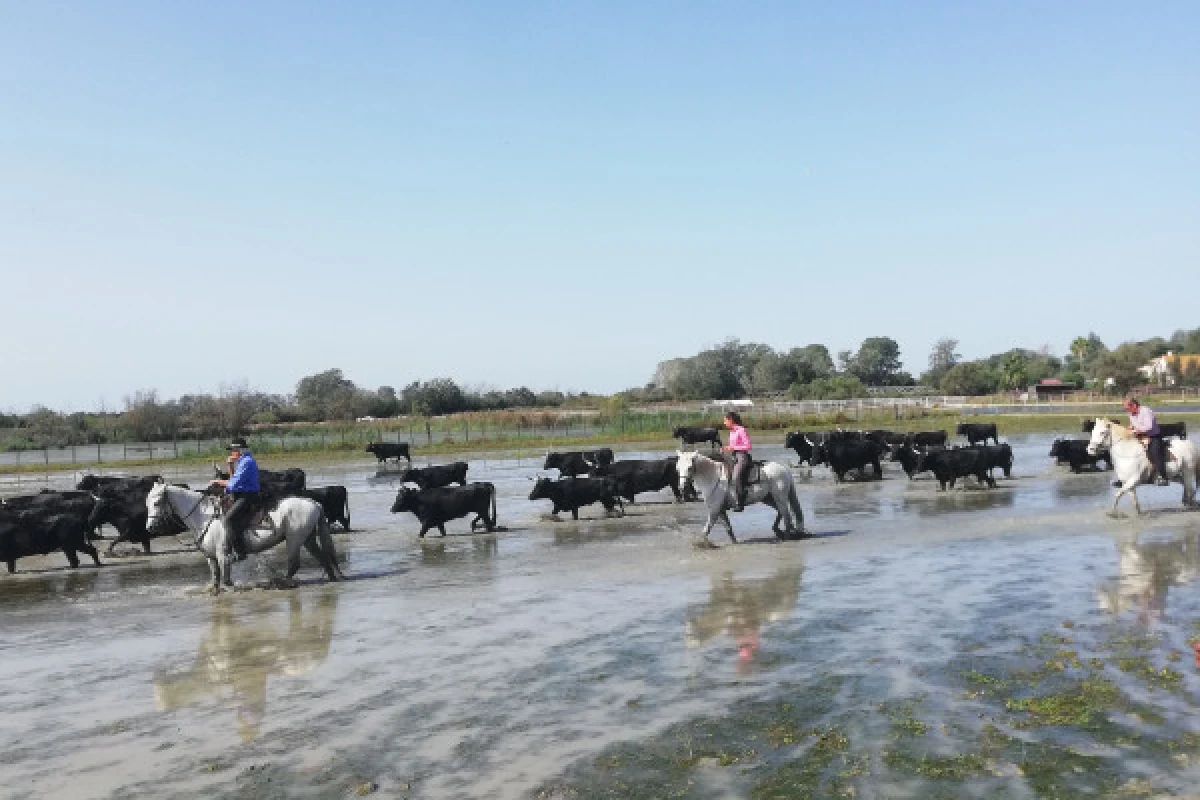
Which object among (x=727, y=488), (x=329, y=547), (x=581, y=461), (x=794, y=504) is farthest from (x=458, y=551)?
(x=581, y=461)

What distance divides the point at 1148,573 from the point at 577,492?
37.2 feet

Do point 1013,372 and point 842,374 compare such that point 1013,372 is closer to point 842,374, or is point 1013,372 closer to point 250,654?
point 842,374

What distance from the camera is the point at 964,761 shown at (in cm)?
614

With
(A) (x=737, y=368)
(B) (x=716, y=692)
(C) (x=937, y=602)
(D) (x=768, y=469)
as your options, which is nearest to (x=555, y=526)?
(D) (x=768, y=469)

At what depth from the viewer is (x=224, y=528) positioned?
1373cm

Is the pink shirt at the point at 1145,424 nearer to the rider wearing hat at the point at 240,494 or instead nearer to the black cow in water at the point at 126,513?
the rider wearing hat at the point at 240,494

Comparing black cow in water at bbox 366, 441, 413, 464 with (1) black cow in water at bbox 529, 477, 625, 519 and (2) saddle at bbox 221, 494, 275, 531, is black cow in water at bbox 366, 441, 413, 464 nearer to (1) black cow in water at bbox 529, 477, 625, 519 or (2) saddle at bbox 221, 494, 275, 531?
(1) black cow in water at bbox 529, 477, 625, 519

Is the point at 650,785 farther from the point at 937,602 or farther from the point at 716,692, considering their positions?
the point at 937,602

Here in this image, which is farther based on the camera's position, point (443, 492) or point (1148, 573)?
point (443, 492)

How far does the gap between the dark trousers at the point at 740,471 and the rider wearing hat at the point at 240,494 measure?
23.7ft

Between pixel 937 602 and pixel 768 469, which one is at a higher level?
pixel 768 469

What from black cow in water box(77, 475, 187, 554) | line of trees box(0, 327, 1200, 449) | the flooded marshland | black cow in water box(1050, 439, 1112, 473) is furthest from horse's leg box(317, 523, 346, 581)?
line of trees box(0, 327, 1200, 449)

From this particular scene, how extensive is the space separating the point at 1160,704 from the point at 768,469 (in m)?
9.28

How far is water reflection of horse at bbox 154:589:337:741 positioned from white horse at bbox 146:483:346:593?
0.92 m
